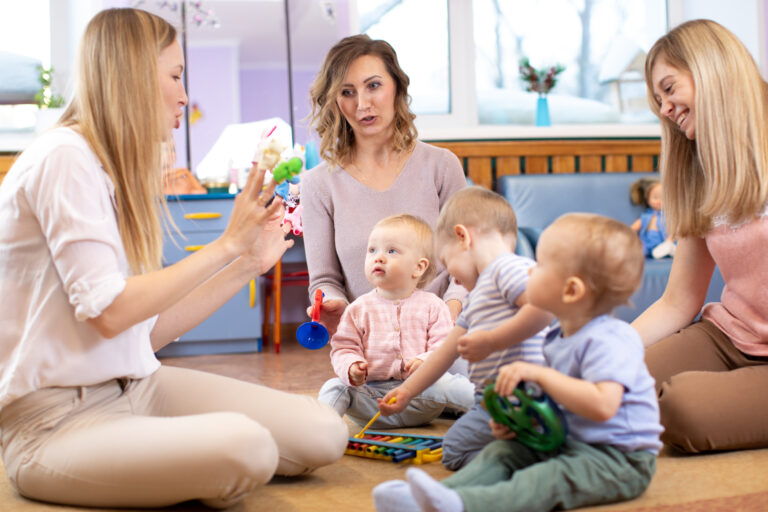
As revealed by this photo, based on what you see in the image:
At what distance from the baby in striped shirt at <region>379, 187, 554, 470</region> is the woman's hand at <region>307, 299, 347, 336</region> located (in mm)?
564

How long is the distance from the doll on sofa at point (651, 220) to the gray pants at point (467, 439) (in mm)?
2461

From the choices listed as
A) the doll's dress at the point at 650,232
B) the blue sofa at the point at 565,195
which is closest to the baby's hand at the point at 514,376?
the blue sofa at the point at 565,195

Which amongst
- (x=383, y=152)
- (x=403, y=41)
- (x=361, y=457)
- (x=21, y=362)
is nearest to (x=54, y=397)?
(x=21, y=362)

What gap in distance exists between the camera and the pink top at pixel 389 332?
2.02 m

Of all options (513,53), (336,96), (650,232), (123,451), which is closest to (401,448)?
(123,451)

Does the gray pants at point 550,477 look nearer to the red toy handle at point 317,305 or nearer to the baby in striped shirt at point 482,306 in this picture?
the baby in striped shirt at point 482,306

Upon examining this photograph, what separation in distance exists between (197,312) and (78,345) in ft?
1.18

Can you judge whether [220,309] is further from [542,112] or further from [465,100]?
[542,112]

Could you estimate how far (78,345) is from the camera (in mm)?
1421

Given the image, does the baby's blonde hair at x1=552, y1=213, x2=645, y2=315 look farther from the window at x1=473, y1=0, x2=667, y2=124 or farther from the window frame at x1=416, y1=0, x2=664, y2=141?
the window at x1=473, y1=0, x2=667, y2=124

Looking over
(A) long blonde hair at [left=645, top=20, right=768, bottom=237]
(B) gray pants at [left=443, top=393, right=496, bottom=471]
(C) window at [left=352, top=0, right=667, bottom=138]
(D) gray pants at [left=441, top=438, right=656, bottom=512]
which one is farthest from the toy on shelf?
(C) window at [left=352, top=0, right=667, bottom=138]

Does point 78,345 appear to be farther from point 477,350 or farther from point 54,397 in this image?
point 477,350

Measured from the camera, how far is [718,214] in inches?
70.1

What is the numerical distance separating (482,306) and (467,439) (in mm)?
286
